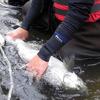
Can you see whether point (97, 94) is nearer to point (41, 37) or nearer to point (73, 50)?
point (73, 50)

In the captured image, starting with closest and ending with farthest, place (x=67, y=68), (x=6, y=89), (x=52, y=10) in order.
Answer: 1. (x=6, y=89)
2. (x=67, y=68)
3. (x=52, y=10)

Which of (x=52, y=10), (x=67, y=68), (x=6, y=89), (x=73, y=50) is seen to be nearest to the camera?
(x=6, y=89)

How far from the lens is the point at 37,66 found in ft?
10.0

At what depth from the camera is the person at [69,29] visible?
3082 mm

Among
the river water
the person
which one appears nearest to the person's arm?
the person

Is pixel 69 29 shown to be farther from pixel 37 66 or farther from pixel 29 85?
pixel 29 85

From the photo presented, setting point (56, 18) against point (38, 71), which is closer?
point (38, 71)

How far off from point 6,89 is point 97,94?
0.72 meters

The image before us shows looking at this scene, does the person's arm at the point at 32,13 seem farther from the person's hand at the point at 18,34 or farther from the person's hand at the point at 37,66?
the person's hand at the point at 37,66

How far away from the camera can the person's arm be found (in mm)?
3879

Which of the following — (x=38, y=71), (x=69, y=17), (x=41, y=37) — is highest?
(x=69, y=17)

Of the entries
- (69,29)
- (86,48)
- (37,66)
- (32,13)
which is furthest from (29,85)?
(32,13)

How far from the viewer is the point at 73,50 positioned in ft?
11.6

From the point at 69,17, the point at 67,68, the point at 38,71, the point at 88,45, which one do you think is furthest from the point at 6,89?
the point at 88,45
